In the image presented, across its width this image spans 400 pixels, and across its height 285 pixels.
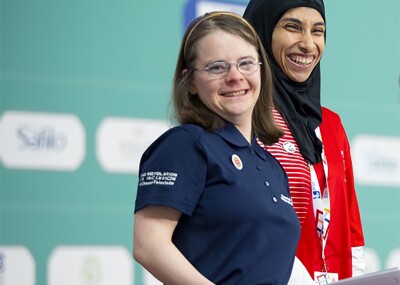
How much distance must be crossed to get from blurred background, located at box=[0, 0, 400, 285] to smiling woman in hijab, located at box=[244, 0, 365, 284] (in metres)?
0.82

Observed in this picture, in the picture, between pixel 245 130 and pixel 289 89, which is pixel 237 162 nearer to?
pixel 245 130

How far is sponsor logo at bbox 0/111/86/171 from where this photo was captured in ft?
9.09

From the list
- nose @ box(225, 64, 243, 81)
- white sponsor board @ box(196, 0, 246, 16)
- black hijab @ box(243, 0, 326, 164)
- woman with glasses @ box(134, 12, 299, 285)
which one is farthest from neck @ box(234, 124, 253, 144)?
white sponsor board @ box(196, 0, 246, 16)

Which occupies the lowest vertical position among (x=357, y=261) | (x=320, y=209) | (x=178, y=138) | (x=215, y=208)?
(x=357, y=261)

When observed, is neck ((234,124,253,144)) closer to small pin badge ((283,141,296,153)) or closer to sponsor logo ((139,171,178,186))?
sponsor logo ((139,171,178,186))

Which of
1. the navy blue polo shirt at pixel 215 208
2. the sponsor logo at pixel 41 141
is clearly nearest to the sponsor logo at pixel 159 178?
the navy blue polo shirt at pixel 215 208

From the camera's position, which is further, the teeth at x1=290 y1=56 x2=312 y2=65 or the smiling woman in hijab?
the teeth at x1=290 y1=56 x2=312 y2=65

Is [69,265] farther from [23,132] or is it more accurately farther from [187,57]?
[187,57]

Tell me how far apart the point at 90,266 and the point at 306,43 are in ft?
3.91

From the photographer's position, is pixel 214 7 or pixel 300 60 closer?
pixel 300 60

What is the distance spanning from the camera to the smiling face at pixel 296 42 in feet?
7.25

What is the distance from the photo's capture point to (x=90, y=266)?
9.57 feet

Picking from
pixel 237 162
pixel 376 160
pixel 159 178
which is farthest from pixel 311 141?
pixel 376 160

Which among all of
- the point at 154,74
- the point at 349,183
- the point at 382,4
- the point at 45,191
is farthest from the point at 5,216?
the point at 382,4
